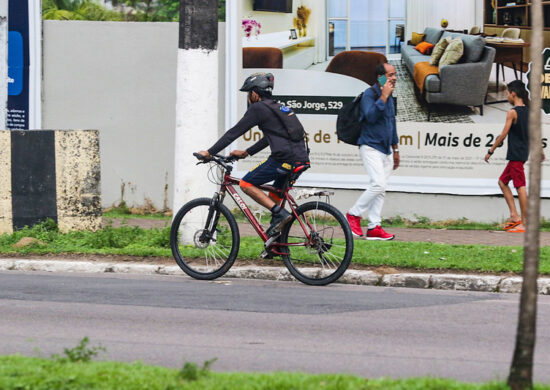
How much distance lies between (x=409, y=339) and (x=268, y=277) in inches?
114

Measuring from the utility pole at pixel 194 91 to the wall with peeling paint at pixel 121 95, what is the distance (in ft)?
12.5

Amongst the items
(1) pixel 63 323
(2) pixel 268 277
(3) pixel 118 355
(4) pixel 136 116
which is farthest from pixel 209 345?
(4) pixel 136 116

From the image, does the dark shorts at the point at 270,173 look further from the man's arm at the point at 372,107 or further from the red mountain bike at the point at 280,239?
the man's arm at the point at 372,107

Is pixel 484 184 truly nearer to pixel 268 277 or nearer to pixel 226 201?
pixel 226 201

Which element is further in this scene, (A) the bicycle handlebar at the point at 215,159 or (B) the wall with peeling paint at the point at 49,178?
(B) the wall with peeling paint at the point at 49,178

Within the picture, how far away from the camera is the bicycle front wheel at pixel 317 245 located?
8.95 m

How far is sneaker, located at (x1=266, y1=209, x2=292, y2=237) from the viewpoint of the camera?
9.10 metres

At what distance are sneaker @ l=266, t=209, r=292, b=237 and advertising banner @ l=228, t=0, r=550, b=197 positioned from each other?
444 cm

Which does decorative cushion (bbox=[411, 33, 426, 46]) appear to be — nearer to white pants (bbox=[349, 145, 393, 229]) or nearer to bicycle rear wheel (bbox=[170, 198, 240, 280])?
white pants (bbox=[349, 145, 393, 229])

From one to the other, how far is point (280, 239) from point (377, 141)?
2.65 metres

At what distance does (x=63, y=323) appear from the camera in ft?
23.9

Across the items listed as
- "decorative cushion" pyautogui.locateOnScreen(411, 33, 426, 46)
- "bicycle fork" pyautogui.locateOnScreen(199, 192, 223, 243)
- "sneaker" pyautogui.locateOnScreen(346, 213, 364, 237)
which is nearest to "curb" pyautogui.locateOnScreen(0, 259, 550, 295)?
"bicycle fork" pyautogui.locateOnScreen(199, 192, 223, 243)

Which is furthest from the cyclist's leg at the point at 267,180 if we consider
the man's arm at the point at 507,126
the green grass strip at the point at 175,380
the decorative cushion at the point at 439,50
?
the decorative cushion at the point at 439,50

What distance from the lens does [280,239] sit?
30.3ft
